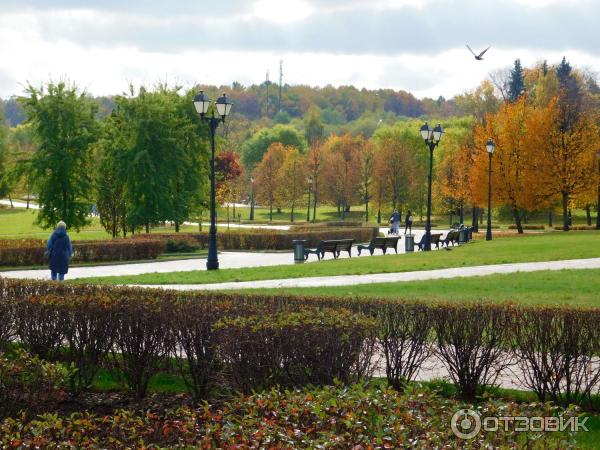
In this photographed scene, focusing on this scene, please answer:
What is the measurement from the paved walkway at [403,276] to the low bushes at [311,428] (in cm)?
1242

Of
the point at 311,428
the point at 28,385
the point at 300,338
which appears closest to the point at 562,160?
the point at 300,338

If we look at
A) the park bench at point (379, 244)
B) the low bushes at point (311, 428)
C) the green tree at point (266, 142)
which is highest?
the green tree at point (266, 142)

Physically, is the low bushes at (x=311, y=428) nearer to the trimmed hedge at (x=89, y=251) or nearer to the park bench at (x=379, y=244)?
the trimmed hedge at (x=89, y=251)

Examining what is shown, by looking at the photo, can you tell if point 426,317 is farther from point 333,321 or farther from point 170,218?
point 170,218

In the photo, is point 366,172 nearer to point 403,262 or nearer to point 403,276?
point 403,262

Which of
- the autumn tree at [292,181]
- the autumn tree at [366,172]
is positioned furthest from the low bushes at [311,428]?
the autumn tree at [292,181]

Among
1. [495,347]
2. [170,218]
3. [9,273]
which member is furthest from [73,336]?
[170,218]

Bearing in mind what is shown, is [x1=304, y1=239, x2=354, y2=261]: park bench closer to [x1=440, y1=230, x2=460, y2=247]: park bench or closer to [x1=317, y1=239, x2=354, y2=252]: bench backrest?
[x1=317, y1=239, x2=354, y2=252]: bench backrest

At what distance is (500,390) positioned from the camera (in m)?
8.79

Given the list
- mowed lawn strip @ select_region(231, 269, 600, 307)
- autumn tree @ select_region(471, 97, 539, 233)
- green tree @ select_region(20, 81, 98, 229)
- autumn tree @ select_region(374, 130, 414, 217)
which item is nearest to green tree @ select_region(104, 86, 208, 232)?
green tree @ select_region(20, 81, 98, 229)

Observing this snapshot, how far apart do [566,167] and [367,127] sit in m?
106

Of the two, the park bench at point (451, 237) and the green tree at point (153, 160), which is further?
the green tree at point (153, 160)

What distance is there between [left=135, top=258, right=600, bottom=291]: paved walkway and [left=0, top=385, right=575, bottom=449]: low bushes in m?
12.4

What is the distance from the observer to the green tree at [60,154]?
125ft
